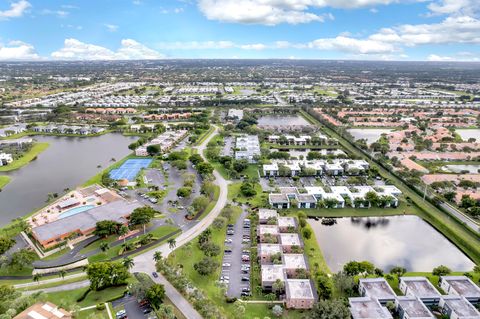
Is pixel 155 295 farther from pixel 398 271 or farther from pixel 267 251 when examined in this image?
pixel 398 271

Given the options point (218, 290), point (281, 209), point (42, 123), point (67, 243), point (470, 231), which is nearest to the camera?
point (218, 290)

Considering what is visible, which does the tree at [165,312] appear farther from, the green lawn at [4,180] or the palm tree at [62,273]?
the green lawn at [4,180]

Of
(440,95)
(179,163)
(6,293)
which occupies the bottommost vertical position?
(6,293)

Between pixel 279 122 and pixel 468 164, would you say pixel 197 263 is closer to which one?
pixel 468 164

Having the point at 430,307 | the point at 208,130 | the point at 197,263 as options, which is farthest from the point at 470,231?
the point at 208,130

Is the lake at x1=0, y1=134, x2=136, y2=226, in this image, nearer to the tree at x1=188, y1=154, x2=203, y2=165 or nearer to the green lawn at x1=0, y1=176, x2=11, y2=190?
the green lawn at x1=0, y1=176, x2=11, y2=190

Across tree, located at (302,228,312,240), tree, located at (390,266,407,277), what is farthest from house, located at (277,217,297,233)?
tree, located at (390,266,407,277)
